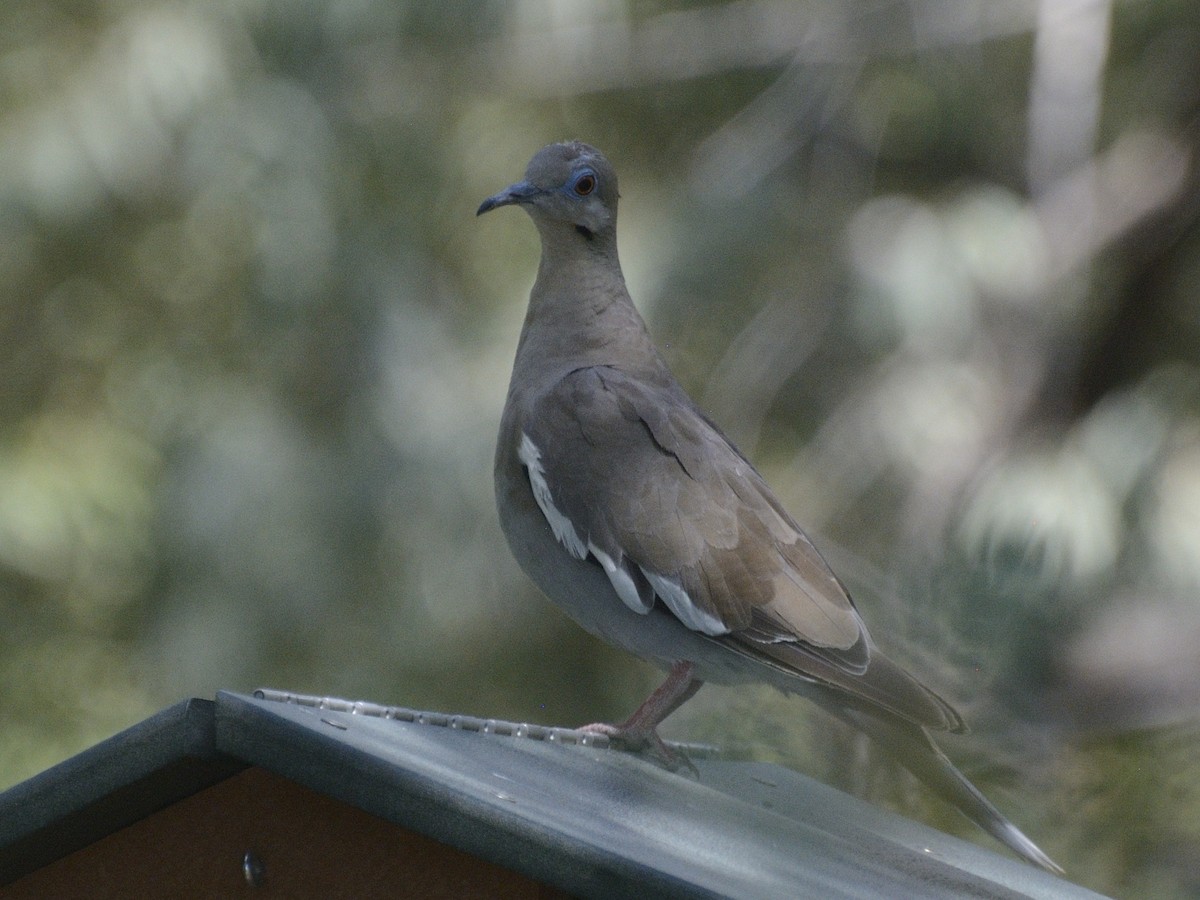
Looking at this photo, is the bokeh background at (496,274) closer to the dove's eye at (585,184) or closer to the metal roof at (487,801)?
the dove's eye at (585,184)

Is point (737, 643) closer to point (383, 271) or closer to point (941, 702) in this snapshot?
point (941, 702)

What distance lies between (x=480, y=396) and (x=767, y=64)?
1883mm

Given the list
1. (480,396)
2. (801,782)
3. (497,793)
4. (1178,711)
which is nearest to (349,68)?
(480,396)

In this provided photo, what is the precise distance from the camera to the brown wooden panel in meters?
1.83

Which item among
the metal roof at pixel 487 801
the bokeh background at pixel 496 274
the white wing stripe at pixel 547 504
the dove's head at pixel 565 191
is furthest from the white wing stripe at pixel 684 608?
the bokeh background at pixel 496 274

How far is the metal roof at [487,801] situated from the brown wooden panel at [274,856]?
43 mm

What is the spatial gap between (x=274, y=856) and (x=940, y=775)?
1293 mm

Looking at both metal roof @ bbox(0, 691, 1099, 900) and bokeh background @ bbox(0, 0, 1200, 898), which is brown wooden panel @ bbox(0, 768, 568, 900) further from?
bokeh background @ bbox(0, 0, 1200, 898)

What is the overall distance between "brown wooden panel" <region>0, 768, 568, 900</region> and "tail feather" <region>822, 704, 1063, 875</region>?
1113 millimetres

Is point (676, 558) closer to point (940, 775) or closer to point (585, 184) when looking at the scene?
point (940, 775)

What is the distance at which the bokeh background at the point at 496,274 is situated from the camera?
5.89 metres

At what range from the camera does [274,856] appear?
1908mm

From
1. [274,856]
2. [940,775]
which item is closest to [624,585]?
[940,775]

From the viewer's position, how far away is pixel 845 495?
579cm
